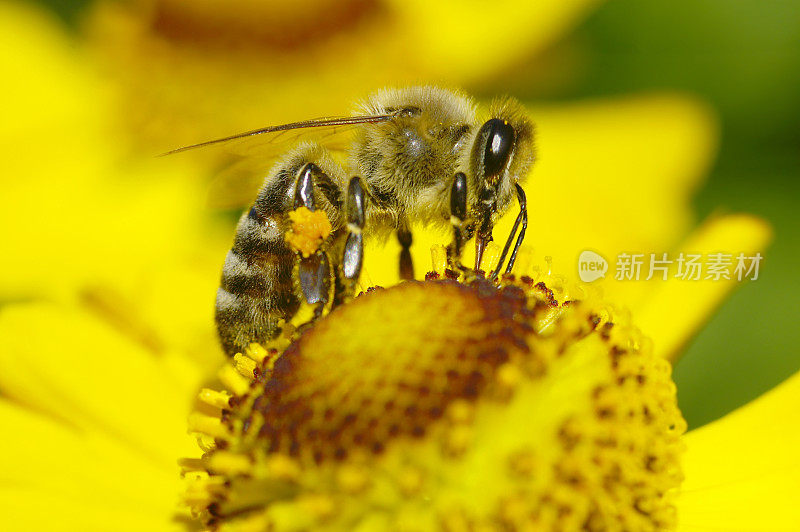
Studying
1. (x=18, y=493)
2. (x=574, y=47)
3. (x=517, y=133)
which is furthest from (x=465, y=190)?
(x=574, y=47)

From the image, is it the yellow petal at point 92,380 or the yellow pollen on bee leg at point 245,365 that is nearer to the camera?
the yellow pollen on bee leg at point 245,365

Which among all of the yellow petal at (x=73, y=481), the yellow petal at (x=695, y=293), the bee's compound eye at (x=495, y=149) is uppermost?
the bee's compound eye at (x=495, y=149)

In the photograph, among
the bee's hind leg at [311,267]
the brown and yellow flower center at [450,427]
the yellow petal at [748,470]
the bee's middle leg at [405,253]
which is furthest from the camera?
the bee's middle leg at [405,253]

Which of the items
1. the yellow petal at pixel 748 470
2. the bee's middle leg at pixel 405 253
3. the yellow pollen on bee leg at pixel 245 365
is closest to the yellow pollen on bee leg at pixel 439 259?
the bee's middle leg at pixel 405 253

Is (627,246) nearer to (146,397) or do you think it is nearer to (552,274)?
(552,274)

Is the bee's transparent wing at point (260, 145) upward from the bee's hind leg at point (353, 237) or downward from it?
upward

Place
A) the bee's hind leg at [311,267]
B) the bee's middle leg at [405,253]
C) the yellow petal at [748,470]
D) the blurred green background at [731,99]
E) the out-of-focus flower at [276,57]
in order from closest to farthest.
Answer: the yellow petal at [748,470] < the bee's hind leg at [311,267] < the bee's middle leg at [405,253] < the blurred green background at [731,99] < the out-of-focus flower at [276,57]

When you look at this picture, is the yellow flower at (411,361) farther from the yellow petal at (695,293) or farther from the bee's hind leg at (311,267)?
the bee's hind leg at (311,267)

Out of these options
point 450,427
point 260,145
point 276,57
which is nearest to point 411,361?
point 450,427
